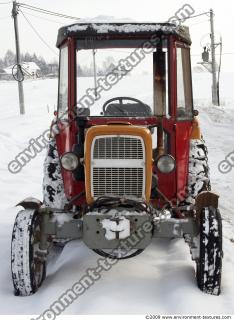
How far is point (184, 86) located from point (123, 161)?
1.32m

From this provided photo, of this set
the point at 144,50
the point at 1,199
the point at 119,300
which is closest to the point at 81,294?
the point at 119,300

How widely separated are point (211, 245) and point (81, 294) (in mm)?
1145

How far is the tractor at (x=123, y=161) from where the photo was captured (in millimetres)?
3924

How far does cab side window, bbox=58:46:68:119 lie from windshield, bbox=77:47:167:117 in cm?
15

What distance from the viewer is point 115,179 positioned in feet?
13.7

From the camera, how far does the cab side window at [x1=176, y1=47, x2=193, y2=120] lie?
471cm

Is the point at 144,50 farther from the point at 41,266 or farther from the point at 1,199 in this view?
the point at 1,199

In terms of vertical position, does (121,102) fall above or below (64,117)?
above

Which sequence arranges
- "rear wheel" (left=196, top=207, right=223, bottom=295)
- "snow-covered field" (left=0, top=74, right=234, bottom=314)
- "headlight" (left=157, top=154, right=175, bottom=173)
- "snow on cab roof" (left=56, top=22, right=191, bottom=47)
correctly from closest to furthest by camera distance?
"snow-covered field" (left=0, top=74, right=234, bottom=314)
"rear wheel" (left=196, top=207, right=223, bottom=295)
"headlight" (left=157, top=154, right=175, bottom=173)
"snow on cab roof" (left=56, top=22, right=191, bottom=47)

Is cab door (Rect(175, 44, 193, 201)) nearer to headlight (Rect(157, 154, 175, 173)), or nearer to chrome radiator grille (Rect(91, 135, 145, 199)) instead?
headlight (Rect(157, 154, 175, 173))

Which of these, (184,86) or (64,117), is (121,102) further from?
(184,86)

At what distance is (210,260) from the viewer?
3.88 m

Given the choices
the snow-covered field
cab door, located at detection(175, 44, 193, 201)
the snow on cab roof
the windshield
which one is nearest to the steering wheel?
the windshield

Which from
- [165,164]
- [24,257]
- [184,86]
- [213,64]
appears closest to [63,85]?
[184,86]
